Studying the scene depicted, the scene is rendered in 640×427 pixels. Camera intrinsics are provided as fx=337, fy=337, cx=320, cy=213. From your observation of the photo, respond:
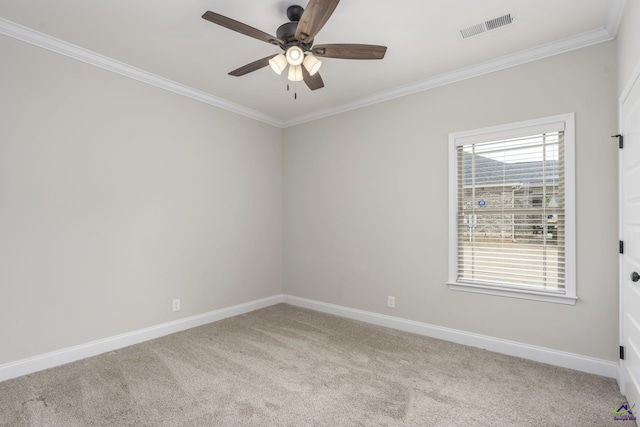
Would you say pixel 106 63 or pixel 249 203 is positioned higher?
pixel 106 63

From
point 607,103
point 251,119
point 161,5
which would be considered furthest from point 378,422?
point 251,119

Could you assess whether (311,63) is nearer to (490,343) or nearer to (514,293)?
(514,293)

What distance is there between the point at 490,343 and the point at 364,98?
9.79 ft

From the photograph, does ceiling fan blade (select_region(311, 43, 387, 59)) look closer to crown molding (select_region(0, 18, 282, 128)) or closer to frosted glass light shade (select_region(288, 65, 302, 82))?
frosted glass light shade (select_region(288, 65, 302, 82))

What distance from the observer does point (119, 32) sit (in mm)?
2713

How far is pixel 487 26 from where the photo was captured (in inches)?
104

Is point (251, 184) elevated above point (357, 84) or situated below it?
below

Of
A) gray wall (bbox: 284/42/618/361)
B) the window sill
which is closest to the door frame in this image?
gray wall (bbox: 284/42/618/361)

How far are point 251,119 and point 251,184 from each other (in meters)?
0.89

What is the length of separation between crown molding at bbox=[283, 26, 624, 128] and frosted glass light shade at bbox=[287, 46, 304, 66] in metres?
1.78

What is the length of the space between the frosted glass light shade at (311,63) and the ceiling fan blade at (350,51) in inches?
1.6

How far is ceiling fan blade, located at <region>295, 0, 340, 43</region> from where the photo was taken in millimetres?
1894

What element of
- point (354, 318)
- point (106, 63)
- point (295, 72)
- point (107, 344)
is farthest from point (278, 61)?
point (354, 318)

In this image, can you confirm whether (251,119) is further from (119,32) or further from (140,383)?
(140,383)
